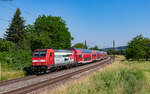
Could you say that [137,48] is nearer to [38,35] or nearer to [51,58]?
[38,35]

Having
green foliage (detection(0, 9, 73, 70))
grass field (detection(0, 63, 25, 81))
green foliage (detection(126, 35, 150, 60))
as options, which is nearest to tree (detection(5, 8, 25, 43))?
green foliage (detection(0, 9, 73, 70))

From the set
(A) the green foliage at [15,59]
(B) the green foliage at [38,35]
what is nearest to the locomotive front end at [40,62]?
(A) the green foliage at [15,59]

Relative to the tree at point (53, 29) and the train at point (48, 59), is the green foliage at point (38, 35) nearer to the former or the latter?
the tree at point (53, 29)

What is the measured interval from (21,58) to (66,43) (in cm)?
2653

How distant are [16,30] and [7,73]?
114ft

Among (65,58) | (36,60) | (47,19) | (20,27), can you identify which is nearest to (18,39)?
(20,27)

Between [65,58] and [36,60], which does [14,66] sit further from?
[65,58]

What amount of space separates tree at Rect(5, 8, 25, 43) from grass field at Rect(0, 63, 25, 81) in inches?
1187

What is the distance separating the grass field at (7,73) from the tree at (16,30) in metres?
30.1

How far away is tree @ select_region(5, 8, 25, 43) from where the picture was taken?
49.8 metres

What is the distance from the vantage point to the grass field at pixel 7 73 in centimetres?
1744

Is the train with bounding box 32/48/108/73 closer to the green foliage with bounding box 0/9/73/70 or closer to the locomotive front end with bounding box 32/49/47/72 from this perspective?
the locomotive front end with bounding box 32/49/47/72

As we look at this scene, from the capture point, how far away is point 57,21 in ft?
156

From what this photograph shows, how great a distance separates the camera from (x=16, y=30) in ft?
166
